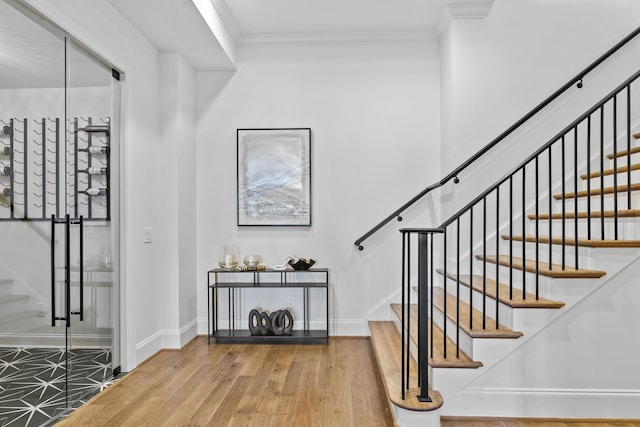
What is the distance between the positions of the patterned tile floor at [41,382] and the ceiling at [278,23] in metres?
2.48

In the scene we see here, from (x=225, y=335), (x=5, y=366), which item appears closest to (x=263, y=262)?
(x=225, y=335)

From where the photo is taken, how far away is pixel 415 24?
3914mm

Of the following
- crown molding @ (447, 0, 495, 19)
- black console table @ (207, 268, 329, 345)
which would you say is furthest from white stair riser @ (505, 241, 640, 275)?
crown molding @ (447, 0, 495, 19)

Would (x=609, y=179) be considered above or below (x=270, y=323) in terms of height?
above

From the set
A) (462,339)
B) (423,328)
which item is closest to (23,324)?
(423,328)

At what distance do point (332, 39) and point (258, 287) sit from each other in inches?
102

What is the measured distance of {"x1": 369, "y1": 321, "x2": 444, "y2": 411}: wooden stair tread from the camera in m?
2.16

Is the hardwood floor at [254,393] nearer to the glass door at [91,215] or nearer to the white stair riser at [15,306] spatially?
the glass door at [91,215]

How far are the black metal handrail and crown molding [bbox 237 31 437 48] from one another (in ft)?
4.26

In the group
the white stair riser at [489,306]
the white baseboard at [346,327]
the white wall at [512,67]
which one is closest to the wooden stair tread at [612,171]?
the white wall at [512,67]

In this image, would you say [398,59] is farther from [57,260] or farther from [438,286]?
[57,260]

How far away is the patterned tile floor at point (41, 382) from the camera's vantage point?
83.3 inches

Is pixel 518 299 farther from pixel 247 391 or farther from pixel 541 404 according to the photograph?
pixel 247 391

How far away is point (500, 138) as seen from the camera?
134 inches
